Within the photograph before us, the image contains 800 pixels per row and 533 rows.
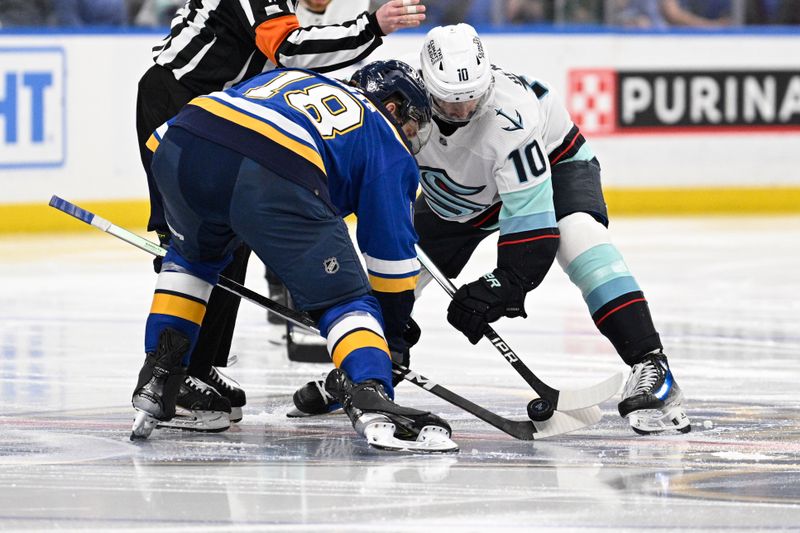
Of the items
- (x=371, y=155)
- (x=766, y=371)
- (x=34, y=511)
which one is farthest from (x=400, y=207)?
(x=766, y=371)

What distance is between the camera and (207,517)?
107 inches

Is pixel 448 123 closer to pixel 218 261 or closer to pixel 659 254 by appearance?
pixel 218 261

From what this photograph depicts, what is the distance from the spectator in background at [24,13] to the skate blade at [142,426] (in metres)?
4.42

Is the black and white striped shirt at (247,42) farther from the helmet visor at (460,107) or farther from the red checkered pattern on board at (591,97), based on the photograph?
the red checkered pattern on board at (591,97)

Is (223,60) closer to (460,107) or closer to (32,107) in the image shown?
(460,107)

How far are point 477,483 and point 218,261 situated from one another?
32.4 inches

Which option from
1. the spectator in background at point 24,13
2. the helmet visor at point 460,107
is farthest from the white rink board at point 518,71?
the helmet visor at point 460,107

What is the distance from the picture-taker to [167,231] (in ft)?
13.0

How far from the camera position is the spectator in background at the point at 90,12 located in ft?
24.8

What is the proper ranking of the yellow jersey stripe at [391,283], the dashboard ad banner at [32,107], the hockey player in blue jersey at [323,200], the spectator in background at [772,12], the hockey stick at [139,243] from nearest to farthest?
the hockey player in blue jersey at [323,200] → the yellow jersey stripe at [391,283] → the hockey stick at [139,243] → the dashboard ad banner at [32,107] → the spectator in background at [772,12]

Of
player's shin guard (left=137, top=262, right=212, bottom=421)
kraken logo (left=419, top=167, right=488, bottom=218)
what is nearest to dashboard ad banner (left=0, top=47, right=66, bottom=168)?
kraken logo (left=419, top=167, right=488, bottom=218)

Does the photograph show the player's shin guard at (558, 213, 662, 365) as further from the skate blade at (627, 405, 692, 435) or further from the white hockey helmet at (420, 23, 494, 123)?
the white hockey helmet at (420, 23, 494, 123)

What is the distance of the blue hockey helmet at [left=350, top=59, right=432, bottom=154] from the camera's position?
10.8ft

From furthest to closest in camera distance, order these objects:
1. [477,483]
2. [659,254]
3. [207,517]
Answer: [659,254]
[477,483]
[207,517]
